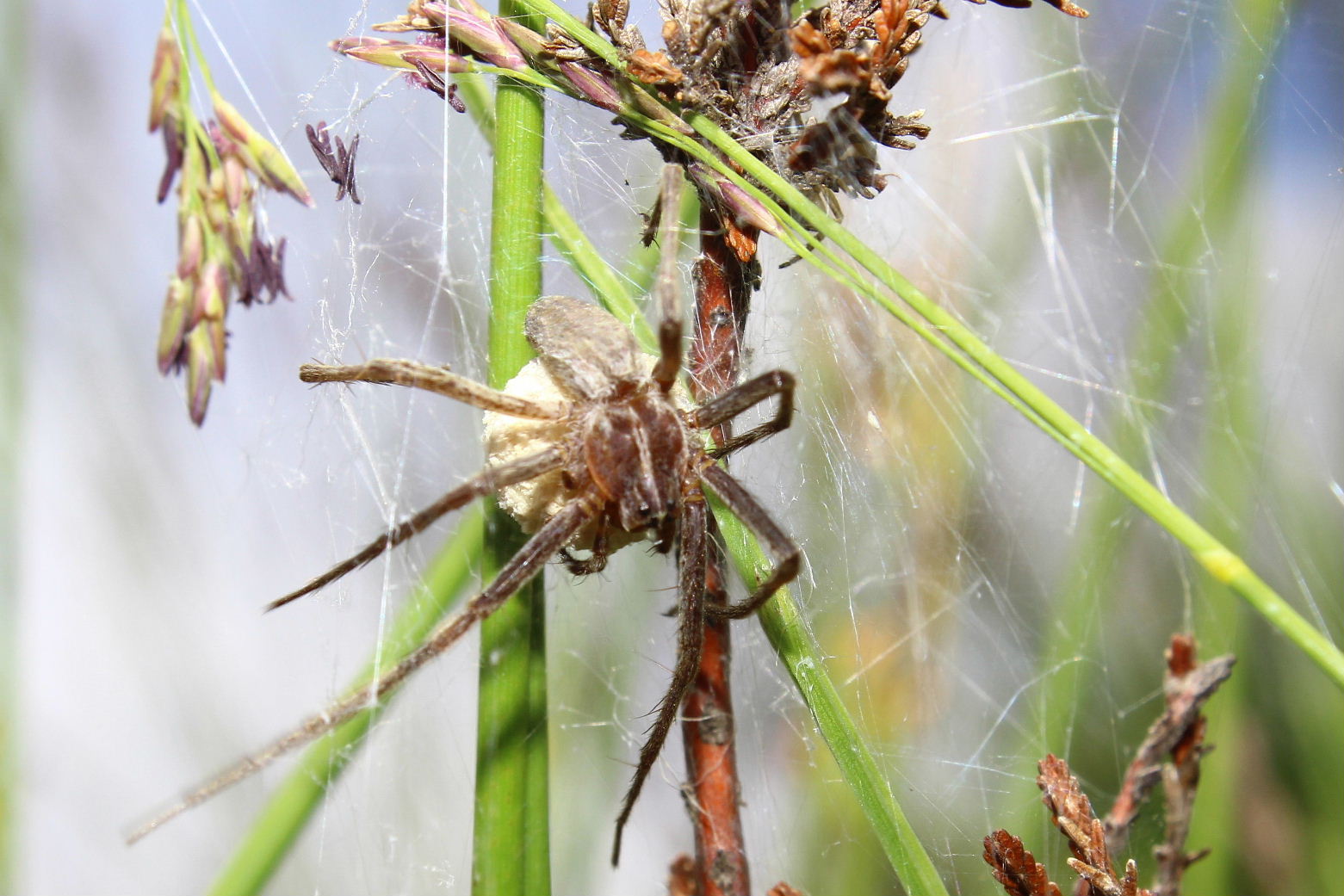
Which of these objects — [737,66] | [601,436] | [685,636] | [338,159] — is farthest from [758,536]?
[338,159]

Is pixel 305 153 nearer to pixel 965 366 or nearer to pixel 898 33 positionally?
pixel 898 33

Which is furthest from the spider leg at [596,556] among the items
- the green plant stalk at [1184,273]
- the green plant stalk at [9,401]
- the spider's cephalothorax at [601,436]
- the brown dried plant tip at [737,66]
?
the green plant stalk at [9,401]

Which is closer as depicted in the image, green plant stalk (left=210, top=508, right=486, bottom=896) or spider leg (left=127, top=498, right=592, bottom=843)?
spider leg (left=127, top=498, right=592, bottom=843)

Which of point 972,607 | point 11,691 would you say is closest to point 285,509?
point 11,691

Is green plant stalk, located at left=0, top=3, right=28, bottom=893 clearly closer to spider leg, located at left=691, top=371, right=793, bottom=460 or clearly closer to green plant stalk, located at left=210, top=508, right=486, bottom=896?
green plant stalk, located at left=210, top=508, right=486, bottom=896

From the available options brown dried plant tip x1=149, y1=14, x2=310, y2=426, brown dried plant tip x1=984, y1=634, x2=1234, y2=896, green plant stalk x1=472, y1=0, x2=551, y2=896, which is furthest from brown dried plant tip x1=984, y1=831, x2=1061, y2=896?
brown dried plant tip x1=149, y1=14, x2=310, y2=426

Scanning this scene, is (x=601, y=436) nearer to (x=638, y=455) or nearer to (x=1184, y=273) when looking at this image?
(x=638, y=455)

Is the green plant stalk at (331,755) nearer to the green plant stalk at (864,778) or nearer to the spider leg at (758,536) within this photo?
the spider leg at (758,536)
